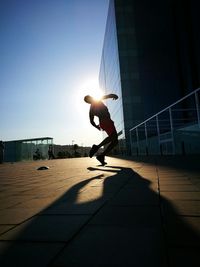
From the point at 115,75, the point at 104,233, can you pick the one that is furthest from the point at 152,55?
the point at 104,233

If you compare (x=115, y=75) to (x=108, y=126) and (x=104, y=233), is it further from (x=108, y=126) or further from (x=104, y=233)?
(x=104, y=233)

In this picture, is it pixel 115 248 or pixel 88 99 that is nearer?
pixel 115 248

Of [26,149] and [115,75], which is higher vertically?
[115,75]

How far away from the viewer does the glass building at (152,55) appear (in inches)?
634

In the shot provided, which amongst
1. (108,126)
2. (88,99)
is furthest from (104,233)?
(88,99)

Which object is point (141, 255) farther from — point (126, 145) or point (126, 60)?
point (126, 60)

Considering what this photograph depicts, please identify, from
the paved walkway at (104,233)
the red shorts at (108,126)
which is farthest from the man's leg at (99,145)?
the paved walkway at (104,233)

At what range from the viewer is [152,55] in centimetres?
2039

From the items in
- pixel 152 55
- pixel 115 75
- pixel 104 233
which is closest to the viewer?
pixel 104 233

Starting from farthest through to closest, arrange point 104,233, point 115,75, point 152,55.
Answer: point 115,75 → point 152,55 → point 104,233

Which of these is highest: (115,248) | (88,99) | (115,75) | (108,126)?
(115,75)

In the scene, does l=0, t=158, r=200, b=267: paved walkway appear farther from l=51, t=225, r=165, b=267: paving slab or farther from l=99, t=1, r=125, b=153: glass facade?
l=99, t=1, r=125, b=153: glass facade

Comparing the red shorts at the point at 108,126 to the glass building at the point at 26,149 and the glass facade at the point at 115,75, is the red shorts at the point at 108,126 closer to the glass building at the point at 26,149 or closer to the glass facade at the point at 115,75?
the glass facade at the point at 115,75

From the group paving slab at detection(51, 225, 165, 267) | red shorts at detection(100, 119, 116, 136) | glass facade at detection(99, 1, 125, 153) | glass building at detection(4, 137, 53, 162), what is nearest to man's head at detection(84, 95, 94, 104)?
red shorts at detection(100, 119, 116, 136)
